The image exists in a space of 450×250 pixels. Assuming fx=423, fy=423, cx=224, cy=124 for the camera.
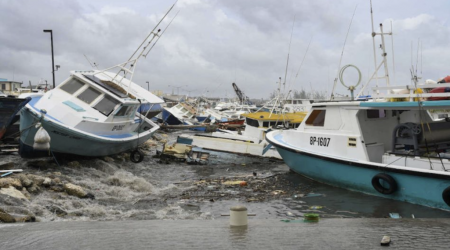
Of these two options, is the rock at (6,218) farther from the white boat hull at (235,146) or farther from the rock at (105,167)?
the white boat hull at (235,146)

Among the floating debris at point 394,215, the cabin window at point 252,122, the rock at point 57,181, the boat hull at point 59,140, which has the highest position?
the cabin window at point 252,122

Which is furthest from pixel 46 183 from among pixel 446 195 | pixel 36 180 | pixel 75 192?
pixel 446 195

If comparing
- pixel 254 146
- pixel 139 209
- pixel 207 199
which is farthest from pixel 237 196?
pixel 254 146

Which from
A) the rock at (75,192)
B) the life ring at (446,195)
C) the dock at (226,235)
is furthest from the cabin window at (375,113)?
the rock at (75,192)

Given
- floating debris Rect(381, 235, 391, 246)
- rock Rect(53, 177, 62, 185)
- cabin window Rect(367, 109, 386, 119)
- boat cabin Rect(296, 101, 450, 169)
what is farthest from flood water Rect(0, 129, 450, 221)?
floating debris Rect(381, 235, 391, 246)

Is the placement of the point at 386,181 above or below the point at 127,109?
below

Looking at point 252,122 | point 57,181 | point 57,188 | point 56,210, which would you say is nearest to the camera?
point 56,210

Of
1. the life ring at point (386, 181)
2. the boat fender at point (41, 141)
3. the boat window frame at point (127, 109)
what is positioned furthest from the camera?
the boat window frame at point (127, 109)

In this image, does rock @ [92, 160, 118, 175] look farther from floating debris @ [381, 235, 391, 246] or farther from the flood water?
floating debris @ [381, 235, 391, 246]

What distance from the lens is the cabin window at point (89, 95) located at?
1645 cm

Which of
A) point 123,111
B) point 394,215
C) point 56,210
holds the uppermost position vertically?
point 123,111

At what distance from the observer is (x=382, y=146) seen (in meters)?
12.6

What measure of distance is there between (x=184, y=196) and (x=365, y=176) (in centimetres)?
495

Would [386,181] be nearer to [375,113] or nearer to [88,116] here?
[375,113]
